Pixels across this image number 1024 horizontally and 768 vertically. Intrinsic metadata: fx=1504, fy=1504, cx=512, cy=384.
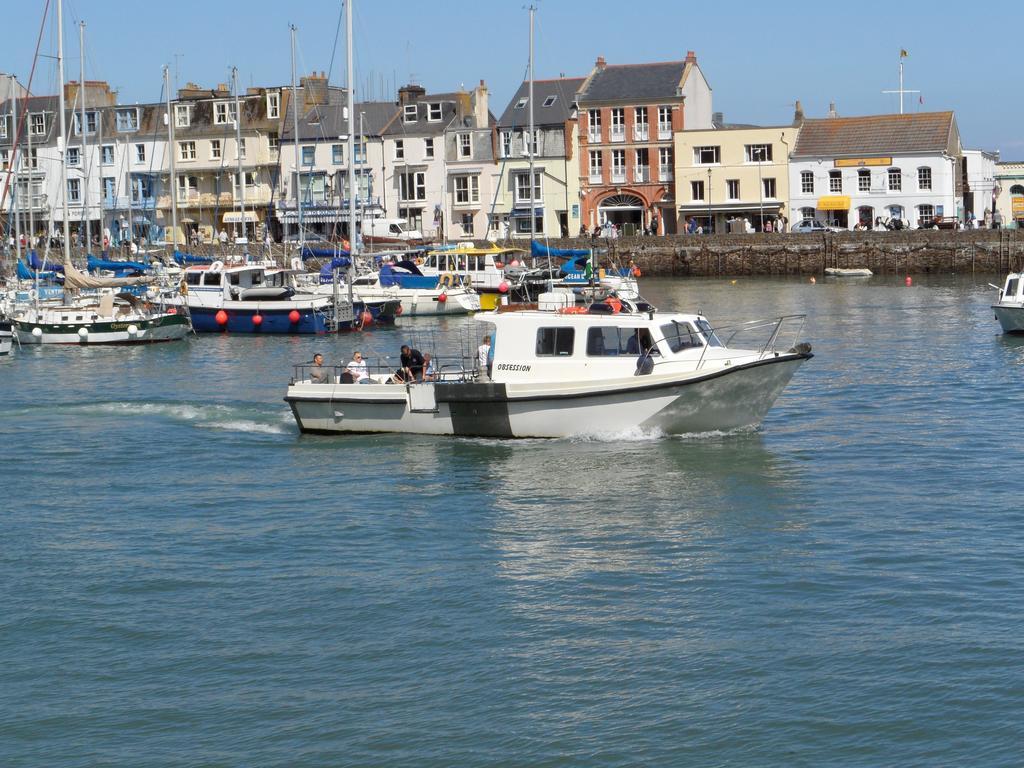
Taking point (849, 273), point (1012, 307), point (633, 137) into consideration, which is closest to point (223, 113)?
point (633, 137)

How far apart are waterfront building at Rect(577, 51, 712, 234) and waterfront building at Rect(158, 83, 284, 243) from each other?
21205mm

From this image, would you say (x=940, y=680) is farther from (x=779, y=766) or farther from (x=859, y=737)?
(x=779, y=766)

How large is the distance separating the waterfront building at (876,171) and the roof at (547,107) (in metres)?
14.7

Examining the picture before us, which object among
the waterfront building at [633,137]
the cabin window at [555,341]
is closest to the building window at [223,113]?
the waterfront building at [633,137]

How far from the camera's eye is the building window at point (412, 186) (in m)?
98.1

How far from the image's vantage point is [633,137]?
311ft

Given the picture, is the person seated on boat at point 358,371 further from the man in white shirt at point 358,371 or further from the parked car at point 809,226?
the parked car at point 809,226

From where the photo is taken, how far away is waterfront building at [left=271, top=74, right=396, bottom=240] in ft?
318

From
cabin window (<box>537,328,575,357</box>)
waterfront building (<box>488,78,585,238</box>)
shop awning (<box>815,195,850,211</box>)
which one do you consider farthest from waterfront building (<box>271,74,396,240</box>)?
cabin window (<box>537,328,575,357</box>)

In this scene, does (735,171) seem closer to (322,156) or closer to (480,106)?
(480,106)

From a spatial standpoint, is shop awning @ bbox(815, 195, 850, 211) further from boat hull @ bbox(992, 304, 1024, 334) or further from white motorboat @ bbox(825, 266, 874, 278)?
boat hull @ bbox(992, 304, 1024, 334)

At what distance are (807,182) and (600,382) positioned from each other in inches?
2729

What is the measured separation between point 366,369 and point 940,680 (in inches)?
647

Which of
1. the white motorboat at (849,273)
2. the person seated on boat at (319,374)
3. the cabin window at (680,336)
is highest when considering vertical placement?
the white motorboat at (849,273)
